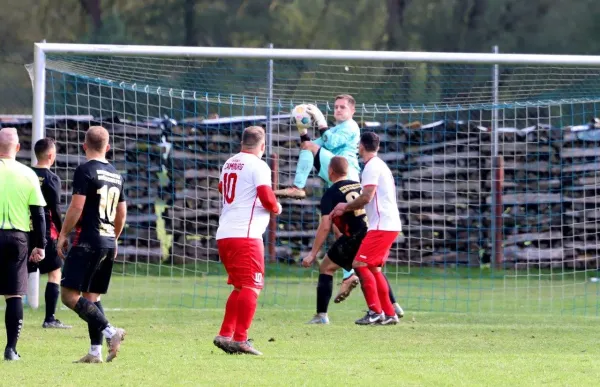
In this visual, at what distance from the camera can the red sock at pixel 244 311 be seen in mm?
8070

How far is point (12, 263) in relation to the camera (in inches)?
306

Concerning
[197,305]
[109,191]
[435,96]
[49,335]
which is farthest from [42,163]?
[435,96]

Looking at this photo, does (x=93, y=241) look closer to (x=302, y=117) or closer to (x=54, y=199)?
(x=54, y=199)

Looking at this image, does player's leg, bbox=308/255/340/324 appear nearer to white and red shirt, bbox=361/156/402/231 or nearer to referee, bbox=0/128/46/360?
white and red shirt, bbox=361/156/402/231

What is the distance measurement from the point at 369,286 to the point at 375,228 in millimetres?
511

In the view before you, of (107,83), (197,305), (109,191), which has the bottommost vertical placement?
(197,305)

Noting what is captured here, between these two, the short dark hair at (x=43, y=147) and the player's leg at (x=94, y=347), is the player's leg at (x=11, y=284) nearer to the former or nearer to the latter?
the player's leg at (x=94, y=347)

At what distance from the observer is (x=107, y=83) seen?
12148 mm

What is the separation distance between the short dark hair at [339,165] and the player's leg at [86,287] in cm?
305

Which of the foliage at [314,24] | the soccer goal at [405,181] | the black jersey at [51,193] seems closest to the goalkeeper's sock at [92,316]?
the black jersey at [51,193]

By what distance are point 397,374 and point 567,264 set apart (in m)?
10.3

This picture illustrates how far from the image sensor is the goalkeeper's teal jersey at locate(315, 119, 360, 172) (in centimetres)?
1096

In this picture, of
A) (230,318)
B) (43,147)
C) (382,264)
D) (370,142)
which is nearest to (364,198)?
(370,142)

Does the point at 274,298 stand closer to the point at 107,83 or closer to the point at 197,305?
the point at 197,305
